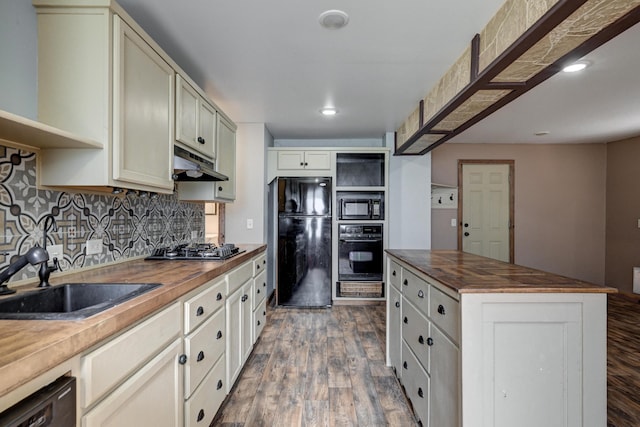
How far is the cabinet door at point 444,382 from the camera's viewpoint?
4.38ft

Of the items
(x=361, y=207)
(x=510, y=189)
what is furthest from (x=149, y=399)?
(x=510, y=189)

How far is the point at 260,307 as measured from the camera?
2959mm

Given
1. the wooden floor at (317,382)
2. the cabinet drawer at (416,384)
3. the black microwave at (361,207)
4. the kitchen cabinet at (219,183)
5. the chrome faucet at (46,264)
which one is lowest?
the wooden floor at (317,382)

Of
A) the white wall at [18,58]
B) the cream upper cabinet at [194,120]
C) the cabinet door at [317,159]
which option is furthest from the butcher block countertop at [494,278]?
the cabinet door at [317,159]

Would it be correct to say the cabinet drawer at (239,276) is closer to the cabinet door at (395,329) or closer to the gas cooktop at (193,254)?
the gas cooktop at (193,254)

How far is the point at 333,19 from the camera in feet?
5.88

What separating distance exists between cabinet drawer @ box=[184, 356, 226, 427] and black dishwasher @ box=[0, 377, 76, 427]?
78cm

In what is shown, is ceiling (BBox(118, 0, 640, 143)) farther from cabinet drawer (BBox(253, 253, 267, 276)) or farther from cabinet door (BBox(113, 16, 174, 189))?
cabinet drawer (BBox(253, 253, 267, 276))

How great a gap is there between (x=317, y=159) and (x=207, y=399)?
124 inches

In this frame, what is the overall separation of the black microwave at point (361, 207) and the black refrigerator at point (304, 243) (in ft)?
0.78

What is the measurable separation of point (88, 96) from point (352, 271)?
3.47 metres

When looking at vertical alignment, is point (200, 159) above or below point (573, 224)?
above

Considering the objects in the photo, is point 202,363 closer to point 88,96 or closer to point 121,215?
point 121,215

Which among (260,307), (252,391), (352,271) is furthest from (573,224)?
(252,391)
